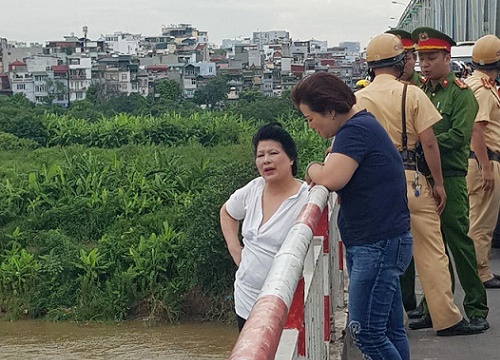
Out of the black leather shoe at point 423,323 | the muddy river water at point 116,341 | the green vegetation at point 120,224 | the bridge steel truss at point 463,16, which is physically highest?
the bridge steel truss at point 463,16

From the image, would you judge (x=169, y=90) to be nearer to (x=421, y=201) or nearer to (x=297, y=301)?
(x=421, y=201)

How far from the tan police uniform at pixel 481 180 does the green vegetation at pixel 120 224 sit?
869cm

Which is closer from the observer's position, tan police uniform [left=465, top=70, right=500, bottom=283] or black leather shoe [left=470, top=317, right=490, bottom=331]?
black leather shoe [left=470, top=317, right=490, bottom=331]

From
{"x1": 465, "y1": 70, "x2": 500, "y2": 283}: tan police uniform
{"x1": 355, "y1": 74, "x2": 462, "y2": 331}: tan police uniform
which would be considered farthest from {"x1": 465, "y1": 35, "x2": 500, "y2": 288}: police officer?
{"x1": 355, "y1": 74, "x2": 462, "y2": 331}: tan police uniform

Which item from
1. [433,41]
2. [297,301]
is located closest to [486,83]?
[433,41]

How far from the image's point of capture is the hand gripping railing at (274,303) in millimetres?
1995

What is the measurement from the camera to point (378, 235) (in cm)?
387

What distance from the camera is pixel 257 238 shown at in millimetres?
4242

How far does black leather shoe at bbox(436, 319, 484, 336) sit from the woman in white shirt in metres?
1.65

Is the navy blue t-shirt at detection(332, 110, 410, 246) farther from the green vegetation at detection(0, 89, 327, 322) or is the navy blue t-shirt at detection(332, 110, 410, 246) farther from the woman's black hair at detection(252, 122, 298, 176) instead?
the green vegetation at detection(0, 89, 327, 322)

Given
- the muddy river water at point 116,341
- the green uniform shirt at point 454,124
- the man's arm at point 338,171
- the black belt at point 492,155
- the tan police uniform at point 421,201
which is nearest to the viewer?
the man's arm at point 338,171

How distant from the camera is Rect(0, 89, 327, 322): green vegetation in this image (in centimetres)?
1608

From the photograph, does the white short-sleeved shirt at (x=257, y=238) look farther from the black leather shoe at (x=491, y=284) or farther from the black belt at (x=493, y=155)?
the black leather shoe at (x=491, y=284)

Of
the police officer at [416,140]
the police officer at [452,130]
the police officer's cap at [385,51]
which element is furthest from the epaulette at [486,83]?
the police officer's cap at [385,51]
